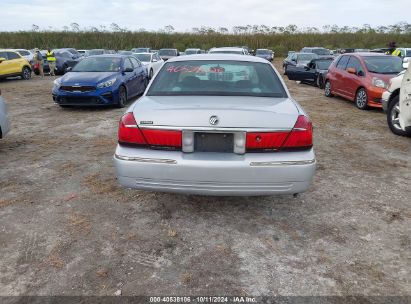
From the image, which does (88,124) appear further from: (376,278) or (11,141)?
(376,278)

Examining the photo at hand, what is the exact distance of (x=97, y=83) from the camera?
9.65 m

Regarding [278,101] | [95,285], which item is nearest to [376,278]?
[278,101]

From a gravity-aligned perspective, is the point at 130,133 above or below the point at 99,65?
above

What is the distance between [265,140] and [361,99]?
8.21 meters

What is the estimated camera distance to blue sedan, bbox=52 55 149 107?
31.7 ft

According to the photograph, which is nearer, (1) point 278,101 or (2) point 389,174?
(1) point 278,101

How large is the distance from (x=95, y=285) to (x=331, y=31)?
58094 mm

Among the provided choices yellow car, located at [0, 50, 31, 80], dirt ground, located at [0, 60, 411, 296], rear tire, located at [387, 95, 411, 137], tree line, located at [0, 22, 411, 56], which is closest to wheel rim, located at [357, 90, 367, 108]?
rear tire, located at [387, 95, 411, 137]

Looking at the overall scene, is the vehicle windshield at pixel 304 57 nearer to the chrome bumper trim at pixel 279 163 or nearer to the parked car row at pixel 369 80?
the parked car row at pixel 369 80

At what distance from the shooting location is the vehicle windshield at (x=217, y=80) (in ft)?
13.0

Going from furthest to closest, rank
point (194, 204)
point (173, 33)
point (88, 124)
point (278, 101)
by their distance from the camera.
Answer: point (173, 33) < point (88, 124) < point (194, 204) < point (278, 101)

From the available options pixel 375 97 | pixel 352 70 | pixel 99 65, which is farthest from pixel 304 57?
pixel 99 65

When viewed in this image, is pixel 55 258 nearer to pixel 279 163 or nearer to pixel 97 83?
pixel 279 163

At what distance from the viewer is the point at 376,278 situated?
9.27 feet
